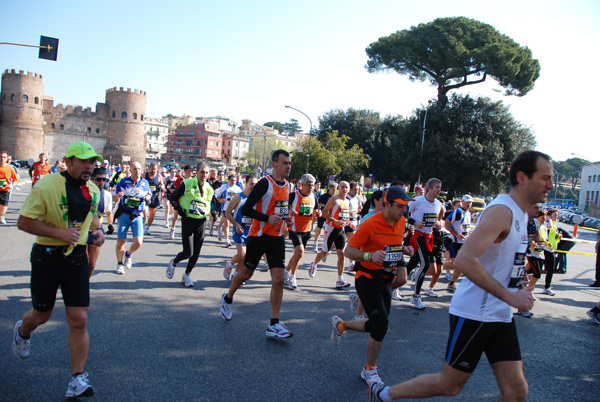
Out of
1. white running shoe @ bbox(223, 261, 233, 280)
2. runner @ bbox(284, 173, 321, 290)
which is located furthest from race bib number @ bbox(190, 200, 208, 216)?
runner @ bbox(284, 173, 321, 290)

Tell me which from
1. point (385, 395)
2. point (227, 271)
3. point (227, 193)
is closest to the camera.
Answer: point (385, 395)

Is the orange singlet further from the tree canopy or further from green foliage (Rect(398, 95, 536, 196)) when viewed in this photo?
the tree canopy

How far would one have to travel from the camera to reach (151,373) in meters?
3.77

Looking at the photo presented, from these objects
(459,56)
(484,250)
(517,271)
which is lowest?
(517,271)

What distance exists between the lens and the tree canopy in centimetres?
3609

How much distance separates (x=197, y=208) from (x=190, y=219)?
0.21 m

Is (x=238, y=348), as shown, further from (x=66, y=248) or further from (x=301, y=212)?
(x=301, y=212)

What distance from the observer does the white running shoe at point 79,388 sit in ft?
10.5

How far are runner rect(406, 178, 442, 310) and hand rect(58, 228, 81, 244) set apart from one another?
490cm

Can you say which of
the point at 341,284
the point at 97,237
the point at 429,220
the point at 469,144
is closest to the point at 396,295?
the point at 341,284

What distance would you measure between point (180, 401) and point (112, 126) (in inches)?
3602

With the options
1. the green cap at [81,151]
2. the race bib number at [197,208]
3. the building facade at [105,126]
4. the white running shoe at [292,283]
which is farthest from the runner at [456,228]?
the building facade at [105,126]

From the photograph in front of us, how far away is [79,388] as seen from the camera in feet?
10.5

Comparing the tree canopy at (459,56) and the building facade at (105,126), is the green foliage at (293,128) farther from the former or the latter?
the tree canopy at (459,56)
